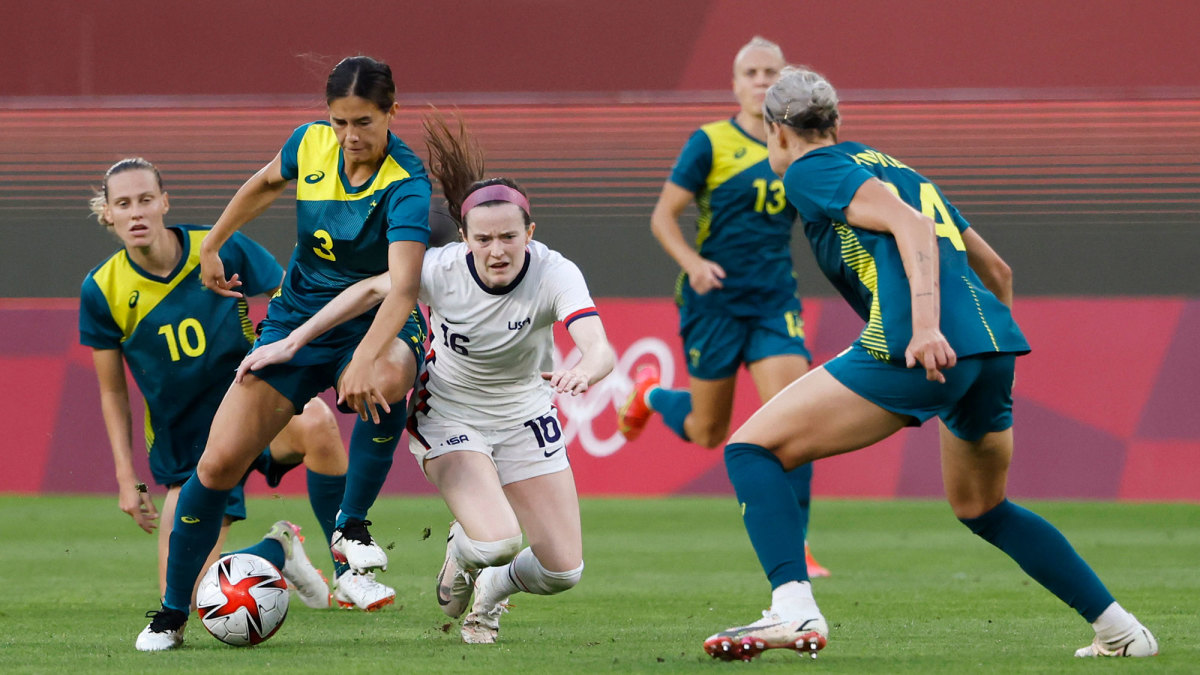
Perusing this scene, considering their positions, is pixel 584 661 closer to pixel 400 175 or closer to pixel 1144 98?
pixel 400 175

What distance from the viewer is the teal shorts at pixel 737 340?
7715 millimetres

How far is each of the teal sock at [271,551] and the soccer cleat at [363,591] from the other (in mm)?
381

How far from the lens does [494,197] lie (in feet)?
16.3

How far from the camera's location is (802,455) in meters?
4.43

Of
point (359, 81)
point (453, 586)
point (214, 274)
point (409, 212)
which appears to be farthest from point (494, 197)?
point (453, 586)

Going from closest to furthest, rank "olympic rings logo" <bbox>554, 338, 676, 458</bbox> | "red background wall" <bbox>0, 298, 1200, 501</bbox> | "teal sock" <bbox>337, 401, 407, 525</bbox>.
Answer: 1. "teal sock" <bbox>337, 401, 407, 525</bbox>
2. "red background wall" <bbox>0, 298, 1200, 501</bbox>
3. "olympic rings logo" <bbox>554, 338, 676, 458</bbox>

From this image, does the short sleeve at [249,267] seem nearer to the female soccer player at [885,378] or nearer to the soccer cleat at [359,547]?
the soccer cleat at [359,547]

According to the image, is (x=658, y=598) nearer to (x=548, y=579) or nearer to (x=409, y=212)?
(x=548, y=579)

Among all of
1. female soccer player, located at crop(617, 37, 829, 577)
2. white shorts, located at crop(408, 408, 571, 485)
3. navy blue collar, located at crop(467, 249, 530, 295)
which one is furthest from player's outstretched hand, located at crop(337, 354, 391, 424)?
female soccer player, located at crop(617, 37, 829, 577)

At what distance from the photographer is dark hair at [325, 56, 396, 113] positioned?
4.93 metres

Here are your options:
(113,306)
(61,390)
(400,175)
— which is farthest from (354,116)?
(61,390)

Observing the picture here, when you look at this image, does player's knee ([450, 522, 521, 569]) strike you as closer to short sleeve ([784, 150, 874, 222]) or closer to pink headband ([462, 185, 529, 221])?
pink headband ([462, 185, 529, 221])

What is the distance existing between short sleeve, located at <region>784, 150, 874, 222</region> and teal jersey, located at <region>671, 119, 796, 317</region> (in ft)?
10.7

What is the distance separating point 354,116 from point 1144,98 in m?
9.31
